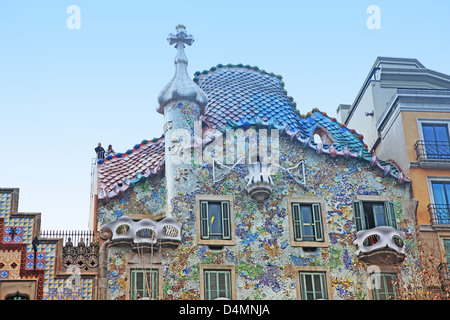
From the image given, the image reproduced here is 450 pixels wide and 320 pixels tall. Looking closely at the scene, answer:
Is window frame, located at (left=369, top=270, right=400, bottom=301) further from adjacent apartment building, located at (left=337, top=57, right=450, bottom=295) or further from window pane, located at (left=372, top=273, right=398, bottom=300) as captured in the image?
adjacent apartment building, located at (left=337, top=57, right=450, bottom=295)

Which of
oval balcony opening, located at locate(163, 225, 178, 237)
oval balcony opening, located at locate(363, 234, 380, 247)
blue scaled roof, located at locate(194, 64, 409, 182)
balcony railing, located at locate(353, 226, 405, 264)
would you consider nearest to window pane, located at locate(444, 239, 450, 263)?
balcony railing, located at locate(353, 226, 405, 264)

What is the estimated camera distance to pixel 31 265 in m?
25.9

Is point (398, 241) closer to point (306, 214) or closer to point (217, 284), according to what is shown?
point (306, 214)

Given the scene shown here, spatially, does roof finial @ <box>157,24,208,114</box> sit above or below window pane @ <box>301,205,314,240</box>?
Answer: above

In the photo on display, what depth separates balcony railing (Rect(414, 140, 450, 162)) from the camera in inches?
1144

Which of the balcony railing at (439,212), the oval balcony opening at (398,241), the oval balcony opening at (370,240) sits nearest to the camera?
the oval balcony opening at (398,241)

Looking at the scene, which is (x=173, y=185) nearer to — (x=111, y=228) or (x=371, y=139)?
(x=111, y=228)

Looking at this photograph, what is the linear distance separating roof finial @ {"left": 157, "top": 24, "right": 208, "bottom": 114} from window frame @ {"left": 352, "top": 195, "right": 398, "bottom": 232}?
566 cm

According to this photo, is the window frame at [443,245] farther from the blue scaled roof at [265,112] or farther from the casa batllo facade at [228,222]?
the blue scaled roof at [265,112]

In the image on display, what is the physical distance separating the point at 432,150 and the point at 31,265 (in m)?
12.8

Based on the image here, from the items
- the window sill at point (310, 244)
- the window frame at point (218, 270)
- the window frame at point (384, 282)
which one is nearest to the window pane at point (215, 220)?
the window frame at point (218, 270)

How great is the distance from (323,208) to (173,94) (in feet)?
18.9

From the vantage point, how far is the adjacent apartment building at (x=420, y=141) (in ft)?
91.1
